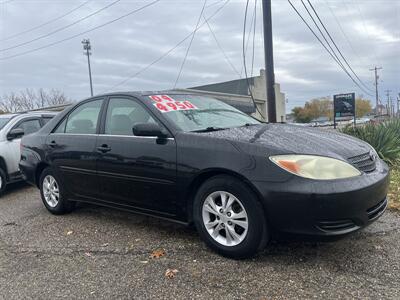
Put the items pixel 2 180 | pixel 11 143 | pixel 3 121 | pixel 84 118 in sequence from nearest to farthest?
1. pixel 84 118
2. pixel 2 180
3. pixel 11 143
4. pixel 3 121

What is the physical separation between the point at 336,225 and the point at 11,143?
20.5 ft

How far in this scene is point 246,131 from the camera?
361 centimetres

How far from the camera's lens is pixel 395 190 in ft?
18.9

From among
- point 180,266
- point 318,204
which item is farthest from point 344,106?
point 180,266

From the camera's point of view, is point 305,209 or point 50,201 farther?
point 50,201

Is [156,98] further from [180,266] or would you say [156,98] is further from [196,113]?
[180,266]

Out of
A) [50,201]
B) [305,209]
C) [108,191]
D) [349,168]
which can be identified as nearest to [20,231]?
[50,201]

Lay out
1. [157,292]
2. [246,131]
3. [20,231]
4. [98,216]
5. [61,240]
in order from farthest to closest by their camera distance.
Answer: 1. [98,216]
2. [20,231]
3. [61,240]
4. [246,131]
5. [157,292]

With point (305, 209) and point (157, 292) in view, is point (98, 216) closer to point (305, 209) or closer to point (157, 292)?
point (157, 292)

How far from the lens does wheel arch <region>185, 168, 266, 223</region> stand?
3018mm

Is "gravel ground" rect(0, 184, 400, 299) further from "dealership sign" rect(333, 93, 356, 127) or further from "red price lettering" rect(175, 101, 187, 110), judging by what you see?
"dealership sign" rect(333, 93, 356, 127)

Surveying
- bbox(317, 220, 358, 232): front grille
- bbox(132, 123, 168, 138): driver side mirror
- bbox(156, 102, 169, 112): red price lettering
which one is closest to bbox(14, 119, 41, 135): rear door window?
bbox(156, 102, 169, 112): red price lettering

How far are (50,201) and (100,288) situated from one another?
2.58 m

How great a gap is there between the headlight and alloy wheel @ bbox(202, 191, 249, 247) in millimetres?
515
